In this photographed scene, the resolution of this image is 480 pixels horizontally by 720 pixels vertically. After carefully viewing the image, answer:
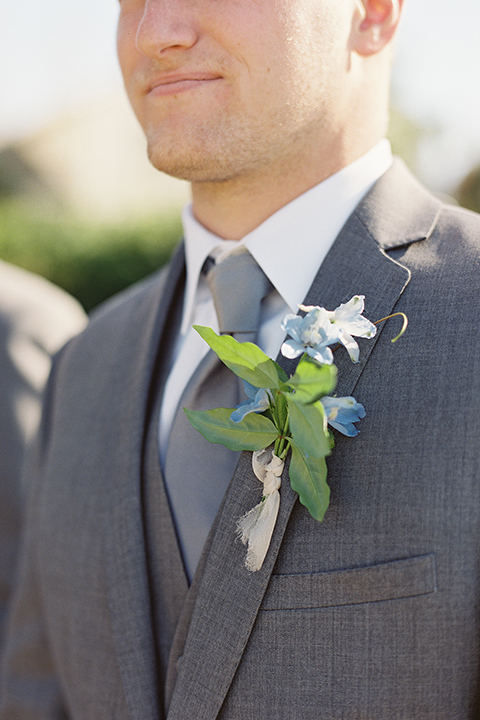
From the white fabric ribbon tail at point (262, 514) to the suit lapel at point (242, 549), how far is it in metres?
0.02

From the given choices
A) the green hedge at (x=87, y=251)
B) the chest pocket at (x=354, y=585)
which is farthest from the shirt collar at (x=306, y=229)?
the green hedge at (x=87, y=251)

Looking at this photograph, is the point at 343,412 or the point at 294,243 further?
the point at 294,243

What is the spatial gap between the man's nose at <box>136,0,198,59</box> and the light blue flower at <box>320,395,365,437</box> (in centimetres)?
82

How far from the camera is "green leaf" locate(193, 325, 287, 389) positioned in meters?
0.98

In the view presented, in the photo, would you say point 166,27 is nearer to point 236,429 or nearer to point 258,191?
point 258,191

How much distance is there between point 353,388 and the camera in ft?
3.58

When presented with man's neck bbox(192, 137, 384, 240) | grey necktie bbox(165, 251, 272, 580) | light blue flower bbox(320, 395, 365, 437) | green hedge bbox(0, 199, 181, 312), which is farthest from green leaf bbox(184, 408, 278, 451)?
green hedge bbox(0, 199, 181, 312)

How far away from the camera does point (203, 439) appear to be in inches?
50.2

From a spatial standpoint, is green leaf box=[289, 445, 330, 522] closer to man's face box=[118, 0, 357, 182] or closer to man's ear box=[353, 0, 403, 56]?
man's face box=[118, 0, 357, 182]

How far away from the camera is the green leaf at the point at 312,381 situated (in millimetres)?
886

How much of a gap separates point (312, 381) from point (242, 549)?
1.20 ft

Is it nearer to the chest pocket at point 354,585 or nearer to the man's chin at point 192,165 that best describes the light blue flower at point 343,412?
the chest pocket at point 354,585

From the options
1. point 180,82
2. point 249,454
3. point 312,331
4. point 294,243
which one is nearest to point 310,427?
point 312,331

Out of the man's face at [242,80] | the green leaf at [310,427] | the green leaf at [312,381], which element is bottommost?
the green leaf at [310,427]
